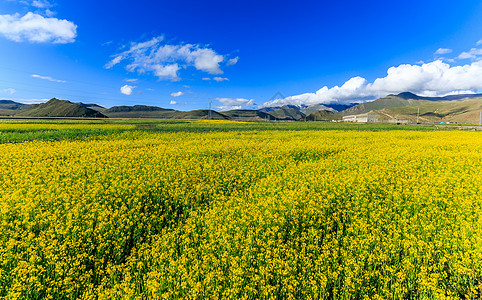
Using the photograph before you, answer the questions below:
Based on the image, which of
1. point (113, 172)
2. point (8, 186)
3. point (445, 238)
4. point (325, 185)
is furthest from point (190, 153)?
point (445, 238)

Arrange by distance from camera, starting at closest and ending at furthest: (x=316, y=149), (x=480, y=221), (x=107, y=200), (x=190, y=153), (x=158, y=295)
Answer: (x=158, y=295)
(x=480, y=221)
(x=107, y=200)
(x=190, y=153)
(x=316, y=149)

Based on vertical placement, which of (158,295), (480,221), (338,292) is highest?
(480,221)

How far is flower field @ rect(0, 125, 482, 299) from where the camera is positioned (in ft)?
12.3

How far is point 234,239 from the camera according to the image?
4.77 metres

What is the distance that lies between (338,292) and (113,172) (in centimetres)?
1015

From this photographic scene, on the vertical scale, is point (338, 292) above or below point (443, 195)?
below

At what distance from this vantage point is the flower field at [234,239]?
3736 mm

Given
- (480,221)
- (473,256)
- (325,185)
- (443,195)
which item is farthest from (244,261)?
(443,195)

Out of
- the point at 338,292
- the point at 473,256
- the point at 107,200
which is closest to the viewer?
the point at 338,292

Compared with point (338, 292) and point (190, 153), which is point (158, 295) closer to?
point (338, 292)

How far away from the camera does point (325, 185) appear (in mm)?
8398

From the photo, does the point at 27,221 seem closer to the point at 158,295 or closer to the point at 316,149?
the point at 158,295

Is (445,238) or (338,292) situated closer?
(338,292)

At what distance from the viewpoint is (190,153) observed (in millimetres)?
15438
